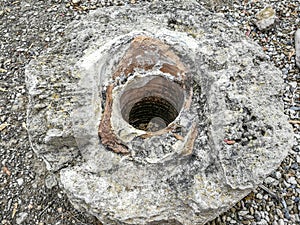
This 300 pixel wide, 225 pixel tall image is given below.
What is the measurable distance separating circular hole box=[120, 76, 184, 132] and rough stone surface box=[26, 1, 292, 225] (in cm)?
18

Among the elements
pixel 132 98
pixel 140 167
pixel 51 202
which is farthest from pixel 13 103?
pixel 140 167

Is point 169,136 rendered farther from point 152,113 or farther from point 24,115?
point 24,115

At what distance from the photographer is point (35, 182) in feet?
8.27

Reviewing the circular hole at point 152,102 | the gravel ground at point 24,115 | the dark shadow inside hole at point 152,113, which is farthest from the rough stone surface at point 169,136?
the gravel ground at point 24,115

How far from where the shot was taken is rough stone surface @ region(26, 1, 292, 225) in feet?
5.46

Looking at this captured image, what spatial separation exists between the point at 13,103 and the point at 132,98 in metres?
1.19

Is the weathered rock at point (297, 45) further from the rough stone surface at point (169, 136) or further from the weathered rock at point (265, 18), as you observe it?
the rough stone surface at point (169, 136)

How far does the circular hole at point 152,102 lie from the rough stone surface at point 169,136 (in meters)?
0.18

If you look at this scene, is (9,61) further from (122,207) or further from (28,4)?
(122,207)

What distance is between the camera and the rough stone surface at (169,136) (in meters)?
1.66

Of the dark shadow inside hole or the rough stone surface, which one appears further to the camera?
the dark shadow inside hole

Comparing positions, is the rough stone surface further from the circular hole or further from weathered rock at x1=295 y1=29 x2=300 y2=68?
weathered rock at x1=295 y1=29 x2=300 y2=68

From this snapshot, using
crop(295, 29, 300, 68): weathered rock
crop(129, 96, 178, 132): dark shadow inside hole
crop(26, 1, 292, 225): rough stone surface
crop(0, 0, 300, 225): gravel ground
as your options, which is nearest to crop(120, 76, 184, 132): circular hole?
crop(129, 96, 178, 132): dark shadow inside hole

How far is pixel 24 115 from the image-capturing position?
9.13ft
